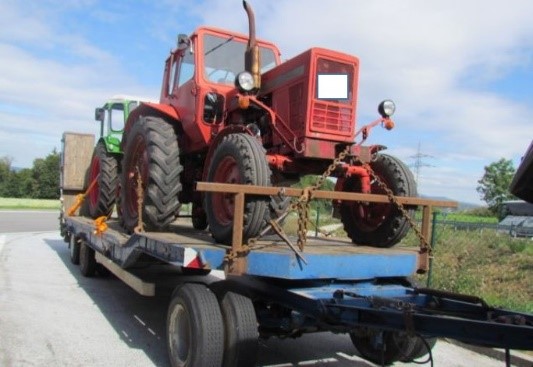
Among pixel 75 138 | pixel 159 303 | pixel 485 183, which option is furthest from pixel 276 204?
pixel 485 183

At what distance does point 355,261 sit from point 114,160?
669 centimetres

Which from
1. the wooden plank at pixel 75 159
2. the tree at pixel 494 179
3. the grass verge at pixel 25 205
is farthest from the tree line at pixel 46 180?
the wooden plank at pixel 75 159

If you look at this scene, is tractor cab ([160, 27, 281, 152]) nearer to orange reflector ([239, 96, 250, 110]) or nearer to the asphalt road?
orange reflector ([239, 96, 250, 110])

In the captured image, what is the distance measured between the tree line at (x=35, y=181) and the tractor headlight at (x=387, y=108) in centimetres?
8865

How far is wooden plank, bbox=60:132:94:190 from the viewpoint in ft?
42.0

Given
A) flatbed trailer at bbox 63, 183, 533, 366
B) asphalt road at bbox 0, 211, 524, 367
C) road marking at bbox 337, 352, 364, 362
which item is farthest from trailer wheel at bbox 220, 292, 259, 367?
road marking at bbox 337, 352, 364, 362

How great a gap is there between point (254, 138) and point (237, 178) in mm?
407

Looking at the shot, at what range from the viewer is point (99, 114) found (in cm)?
1230

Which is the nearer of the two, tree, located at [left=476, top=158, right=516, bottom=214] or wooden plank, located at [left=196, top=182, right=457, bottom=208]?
wooden plank, located at [left=196, top=182, right=457, bottom=208]

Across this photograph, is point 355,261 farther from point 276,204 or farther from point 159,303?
point 159,303

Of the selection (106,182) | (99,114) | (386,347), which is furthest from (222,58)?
(99,114)

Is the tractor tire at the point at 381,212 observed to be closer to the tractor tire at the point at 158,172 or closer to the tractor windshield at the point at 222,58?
the tractor tire at the point at 158,172

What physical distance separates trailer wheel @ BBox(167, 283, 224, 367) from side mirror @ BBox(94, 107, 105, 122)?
26.3 ft

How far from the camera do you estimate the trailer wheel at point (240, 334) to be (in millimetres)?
4414
